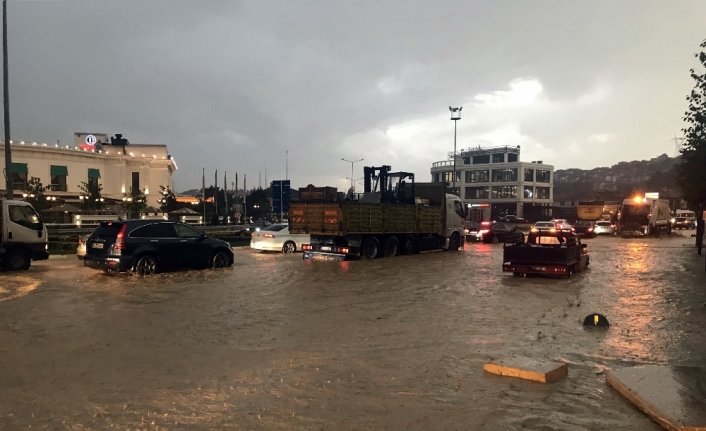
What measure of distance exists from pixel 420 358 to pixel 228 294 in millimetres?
6353

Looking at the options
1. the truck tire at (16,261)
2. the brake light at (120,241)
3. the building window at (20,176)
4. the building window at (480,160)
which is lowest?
the truck tire at (16,261)

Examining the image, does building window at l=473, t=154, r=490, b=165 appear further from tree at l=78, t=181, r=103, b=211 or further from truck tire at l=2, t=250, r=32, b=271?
truck tire at l=2, t=250, r=32, b=271

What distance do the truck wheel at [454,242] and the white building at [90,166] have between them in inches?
1538

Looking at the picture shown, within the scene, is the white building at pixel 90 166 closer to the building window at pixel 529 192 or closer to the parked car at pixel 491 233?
the parked car at pixel 491 233

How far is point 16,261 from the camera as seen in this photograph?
53.4 feet

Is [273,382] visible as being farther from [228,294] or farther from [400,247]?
[400,247]

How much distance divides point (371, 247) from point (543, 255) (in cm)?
740

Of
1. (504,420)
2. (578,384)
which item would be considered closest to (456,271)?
(578,384)

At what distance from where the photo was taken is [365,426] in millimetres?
4758

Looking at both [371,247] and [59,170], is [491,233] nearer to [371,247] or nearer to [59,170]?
[371,247]

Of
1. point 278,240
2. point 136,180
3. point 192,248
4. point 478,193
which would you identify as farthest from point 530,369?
point 478,193

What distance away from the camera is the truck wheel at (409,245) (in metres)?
23.0

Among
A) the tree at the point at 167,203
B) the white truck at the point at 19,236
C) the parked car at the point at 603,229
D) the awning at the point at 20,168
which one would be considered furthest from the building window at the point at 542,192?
the white truck at the point at 19,236

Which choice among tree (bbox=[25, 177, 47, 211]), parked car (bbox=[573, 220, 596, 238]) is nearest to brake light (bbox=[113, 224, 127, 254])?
tree (bbox=[25, 177, 47, 211])
